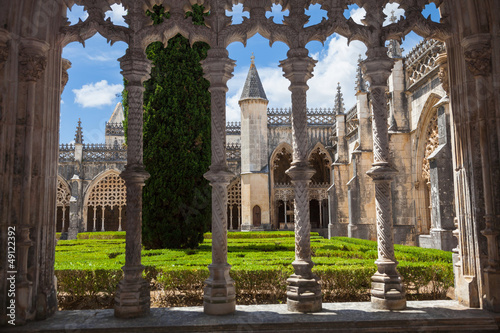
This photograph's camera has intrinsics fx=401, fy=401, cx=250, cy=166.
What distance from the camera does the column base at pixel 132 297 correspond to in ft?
11.7

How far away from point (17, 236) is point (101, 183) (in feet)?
62.4

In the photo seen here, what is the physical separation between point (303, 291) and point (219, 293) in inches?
30.0

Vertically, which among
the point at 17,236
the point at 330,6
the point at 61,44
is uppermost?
the point at 330,6

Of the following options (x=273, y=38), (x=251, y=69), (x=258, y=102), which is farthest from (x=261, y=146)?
(x=273, y=38)

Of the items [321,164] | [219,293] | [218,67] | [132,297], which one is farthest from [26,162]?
[321,164]

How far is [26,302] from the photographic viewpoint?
343cm

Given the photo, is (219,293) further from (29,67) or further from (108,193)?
(108,193)

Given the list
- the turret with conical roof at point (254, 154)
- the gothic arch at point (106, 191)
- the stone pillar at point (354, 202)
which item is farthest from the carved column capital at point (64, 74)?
the gothic arch at point (106, 191)

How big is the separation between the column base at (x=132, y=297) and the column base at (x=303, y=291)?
1.31 meters

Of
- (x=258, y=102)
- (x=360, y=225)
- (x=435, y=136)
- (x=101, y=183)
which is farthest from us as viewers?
(x=101, y=183)

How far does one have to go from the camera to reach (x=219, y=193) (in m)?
3.77

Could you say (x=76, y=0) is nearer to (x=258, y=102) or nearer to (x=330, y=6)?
(x=330, y=6)

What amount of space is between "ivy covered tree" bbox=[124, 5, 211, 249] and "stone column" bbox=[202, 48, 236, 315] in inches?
188

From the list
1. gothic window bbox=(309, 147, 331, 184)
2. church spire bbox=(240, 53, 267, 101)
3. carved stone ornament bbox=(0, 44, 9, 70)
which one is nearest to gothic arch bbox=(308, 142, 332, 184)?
gothic window bbox=(309, 147, 331, 184)
